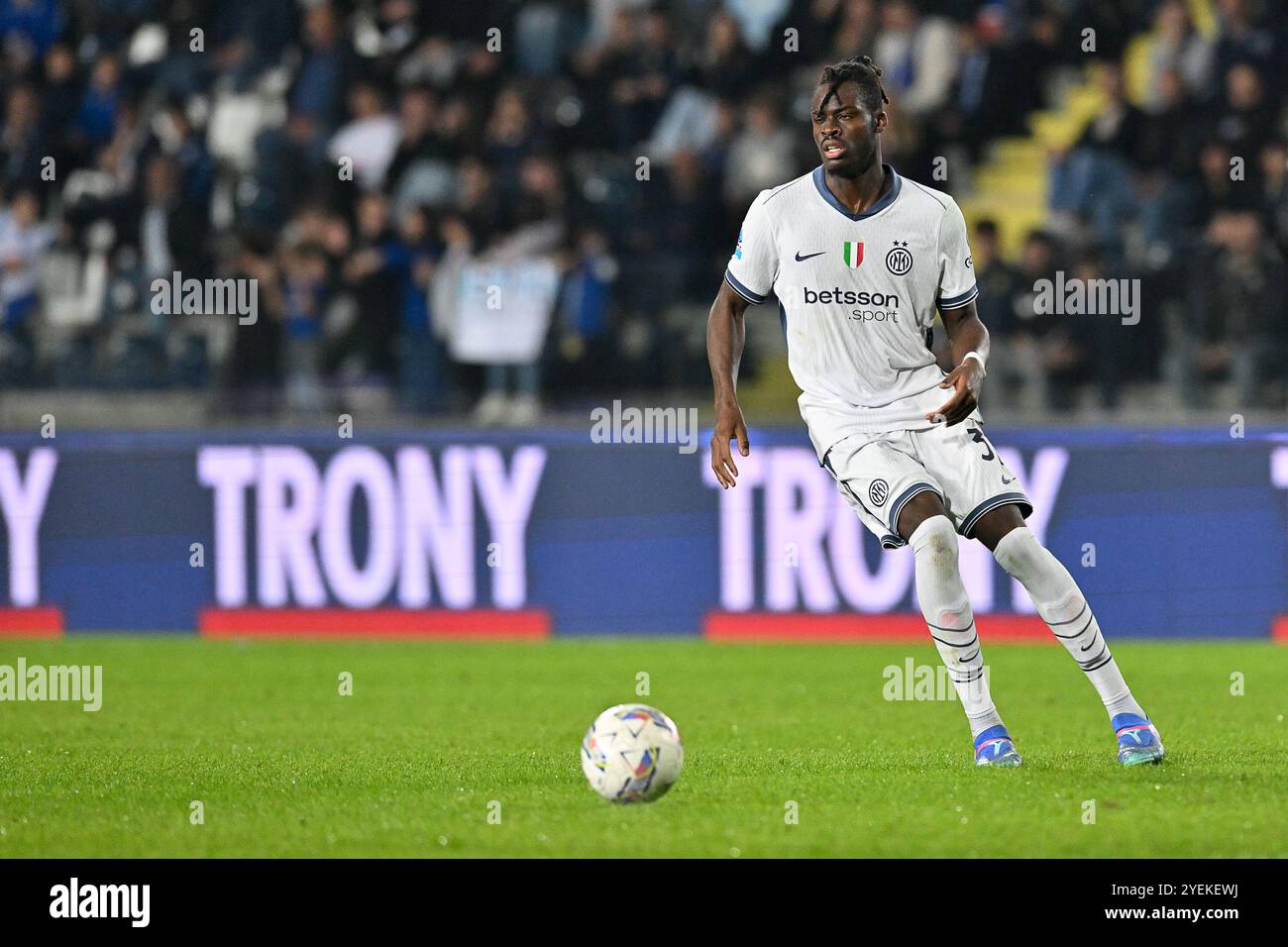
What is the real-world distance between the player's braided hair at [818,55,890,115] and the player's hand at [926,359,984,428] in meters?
1.02

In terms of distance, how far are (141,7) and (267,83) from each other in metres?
1.87

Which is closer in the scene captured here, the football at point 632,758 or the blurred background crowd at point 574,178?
the football at point 632,758

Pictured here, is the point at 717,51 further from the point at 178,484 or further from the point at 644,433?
the point at 178,484

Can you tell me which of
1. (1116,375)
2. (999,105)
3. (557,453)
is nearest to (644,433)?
(557,453)

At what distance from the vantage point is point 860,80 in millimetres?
7246

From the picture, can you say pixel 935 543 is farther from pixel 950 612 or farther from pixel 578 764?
pixel 578 764

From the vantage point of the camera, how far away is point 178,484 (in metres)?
14.1

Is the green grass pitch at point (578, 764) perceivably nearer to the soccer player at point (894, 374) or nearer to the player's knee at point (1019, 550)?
the soccer player at point (894, 374)

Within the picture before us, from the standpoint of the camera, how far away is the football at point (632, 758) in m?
6.71

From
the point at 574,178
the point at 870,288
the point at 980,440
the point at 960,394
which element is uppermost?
the point at 574,178

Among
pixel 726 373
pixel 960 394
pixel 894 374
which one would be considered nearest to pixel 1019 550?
pixel 960 394

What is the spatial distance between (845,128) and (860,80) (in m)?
0.18

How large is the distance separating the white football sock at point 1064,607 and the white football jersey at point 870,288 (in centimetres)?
58

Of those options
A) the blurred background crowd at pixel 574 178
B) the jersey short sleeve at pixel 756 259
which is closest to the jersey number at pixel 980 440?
the jersey short sleeve at pixel 756 259
